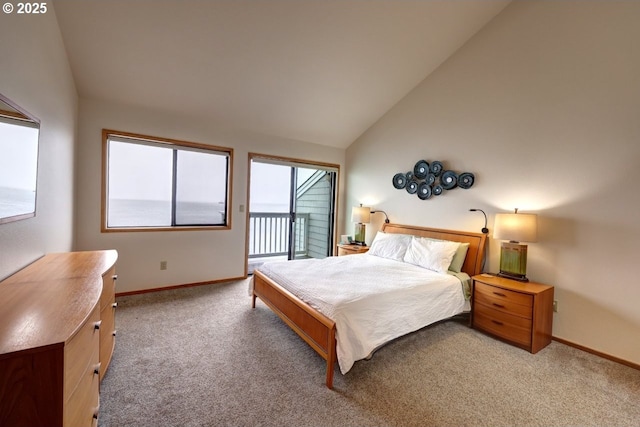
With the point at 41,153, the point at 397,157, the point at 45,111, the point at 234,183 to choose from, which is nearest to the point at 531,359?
the point at 397,157

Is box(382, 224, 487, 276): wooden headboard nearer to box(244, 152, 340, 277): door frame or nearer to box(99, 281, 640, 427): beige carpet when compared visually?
box(99, 281, 640, 427): beige carpet

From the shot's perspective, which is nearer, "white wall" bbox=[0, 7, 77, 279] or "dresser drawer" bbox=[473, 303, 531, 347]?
"white wall" bbox=[0, 7, 77, 279]

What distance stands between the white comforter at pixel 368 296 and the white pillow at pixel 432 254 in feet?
0.37

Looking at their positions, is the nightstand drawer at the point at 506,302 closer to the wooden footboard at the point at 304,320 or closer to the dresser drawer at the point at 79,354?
the wooden footboard at the point at 304,320

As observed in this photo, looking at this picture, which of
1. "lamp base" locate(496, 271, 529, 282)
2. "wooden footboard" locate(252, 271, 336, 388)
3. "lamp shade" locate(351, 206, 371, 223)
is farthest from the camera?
"lamp shade" locate(351, 206, 371, 223)

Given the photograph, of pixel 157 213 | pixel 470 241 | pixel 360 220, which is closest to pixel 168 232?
pixel 157 213

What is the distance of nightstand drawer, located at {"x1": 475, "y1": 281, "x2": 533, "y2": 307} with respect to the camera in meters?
2.58

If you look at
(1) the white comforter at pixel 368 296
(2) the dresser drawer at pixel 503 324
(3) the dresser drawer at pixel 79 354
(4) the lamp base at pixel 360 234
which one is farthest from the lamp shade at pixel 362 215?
(3) the dresser drawer at pixel 79 354

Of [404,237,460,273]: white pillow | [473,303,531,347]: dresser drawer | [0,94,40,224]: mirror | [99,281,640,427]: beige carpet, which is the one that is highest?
[0,94,40,224]: mirror

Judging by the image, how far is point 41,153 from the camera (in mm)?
2055

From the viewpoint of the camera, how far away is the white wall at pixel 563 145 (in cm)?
243

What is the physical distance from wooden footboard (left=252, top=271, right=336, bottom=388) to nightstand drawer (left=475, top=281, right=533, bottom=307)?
182 centimetres

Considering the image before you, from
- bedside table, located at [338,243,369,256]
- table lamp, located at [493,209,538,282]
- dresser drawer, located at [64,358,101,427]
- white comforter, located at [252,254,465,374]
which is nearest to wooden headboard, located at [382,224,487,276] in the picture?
table lamp, located at [493,209,538,282]

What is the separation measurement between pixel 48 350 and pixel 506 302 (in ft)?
10.6
